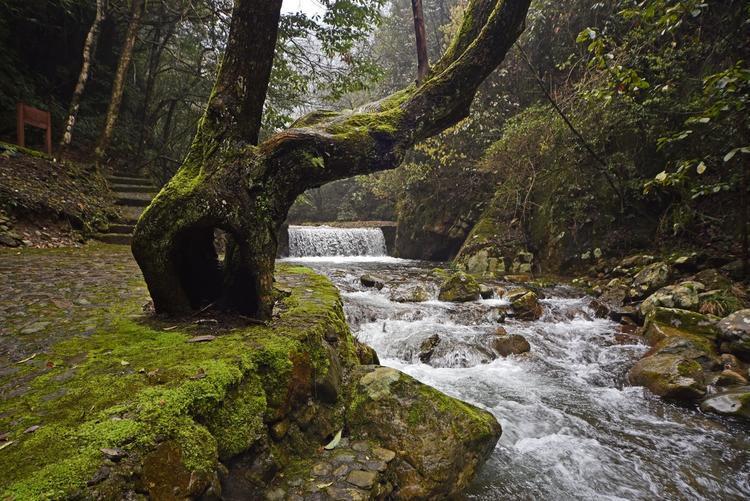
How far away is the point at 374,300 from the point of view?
809cm

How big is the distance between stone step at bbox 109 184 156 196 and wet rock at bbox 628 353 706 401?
11.4m

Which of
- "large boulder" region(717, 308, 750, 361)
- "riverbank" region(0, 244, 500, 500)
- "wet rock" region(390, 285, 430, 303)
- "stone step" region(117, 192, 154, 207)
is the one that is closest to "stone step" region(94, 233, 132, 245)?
"stone step" region(117, 192, 154, 207)

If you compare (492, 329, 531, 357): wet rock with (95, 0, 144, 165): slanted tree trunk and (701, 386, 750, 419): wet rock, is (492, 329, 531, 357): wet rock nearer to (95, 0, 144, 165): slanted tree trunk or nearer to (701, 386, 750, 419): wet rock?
(701, 386, 750, 419): wet rock

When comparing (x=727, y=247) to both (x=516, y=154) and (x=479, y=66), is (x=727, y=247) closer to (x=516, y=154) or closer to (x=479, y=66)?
(x=516, y=154)

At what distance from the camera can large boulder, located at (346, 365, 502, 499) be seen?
2490 mm

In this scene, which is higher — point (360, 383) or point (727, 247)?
point (727, 247)

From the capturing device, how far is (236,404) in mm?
1995

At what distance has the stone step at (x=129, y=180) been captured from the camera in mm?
10192

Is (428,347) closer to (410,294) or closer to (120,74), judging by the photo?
(410,294)

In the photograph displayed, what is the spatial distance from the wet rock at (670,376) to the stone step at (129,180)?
12143 mm

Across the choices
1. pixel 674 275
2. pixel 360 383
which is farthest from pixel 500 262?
pixel 360 383

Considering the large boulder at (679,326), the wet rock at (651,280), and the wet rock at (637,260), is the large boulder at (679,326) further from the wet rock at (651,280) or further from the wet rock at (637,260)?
the wet rock at (637,260)

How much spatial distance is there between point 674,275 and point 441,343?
186 inches

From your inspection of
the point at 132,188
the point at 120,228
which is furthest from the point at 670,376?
the point at 132,188
